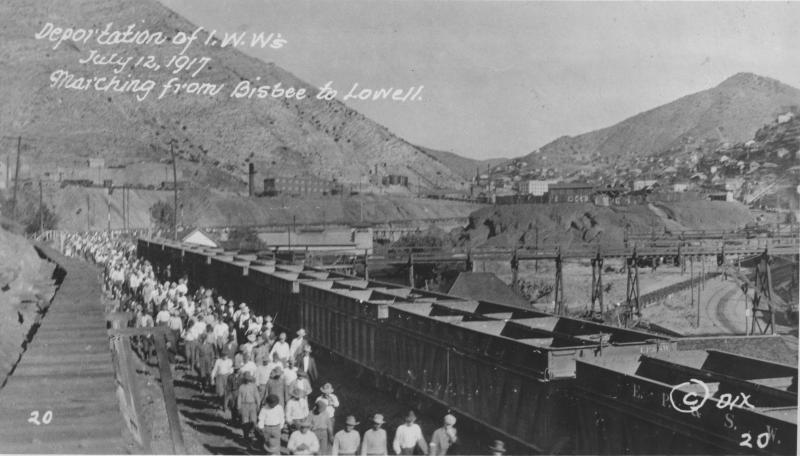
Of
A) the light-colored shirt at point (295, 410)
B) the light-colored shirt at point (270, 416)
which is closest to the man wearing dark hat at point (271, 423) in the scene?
the light-colored shirt at point (270, 416)

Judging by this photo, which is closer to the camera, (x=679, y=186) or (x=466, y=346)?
(x=466, y=346)

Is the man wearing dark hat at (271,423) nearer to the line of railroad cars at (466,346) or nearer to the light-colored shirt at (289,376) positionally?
the light-colored shirt at (289,376)

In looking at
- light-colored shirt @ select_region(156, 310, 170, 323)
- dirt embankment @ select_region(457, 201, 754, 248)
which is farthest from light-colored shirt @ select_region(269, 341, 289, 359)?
dirt embankment @ select_region(457, 201, 754, 248)

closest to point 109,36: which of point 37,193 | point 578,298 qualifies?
point 578,298

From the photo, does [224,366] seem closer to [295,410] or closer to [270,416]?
[270,416]

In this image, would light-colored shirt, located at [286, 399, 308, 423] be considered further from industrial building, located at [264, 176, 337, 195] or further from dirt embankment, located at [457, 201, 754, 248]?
industrial building, located at [264, 176, 337, 195]

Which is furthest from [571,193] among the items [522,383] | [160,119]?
[522,383]
